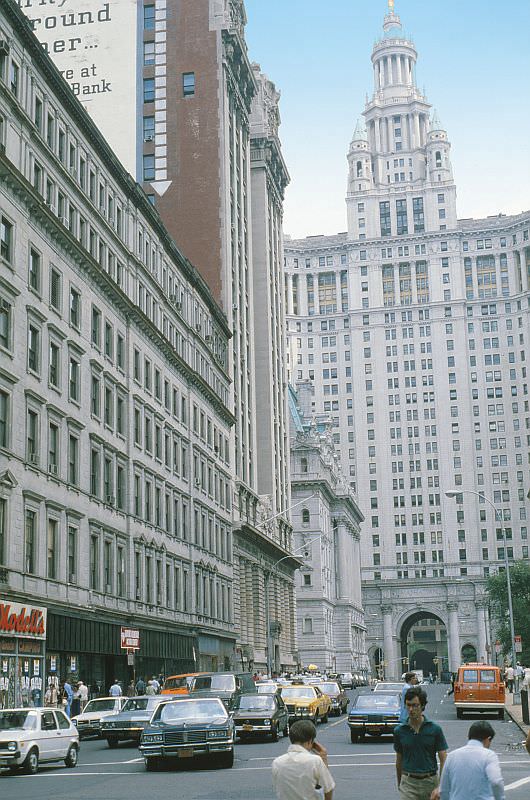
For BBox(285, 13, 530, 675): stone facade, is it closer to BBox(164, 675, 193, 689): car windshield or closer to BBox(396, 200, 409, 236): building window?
BBox(396, 200, 409, 236): building window

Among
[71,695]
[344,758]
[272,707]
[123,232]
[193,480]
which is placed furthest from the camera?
[193,480]

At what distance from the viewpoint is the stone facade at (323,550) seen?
132750 millimetres

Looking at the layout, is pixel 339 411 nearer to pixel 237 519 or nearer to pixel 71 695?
pixel 237 519

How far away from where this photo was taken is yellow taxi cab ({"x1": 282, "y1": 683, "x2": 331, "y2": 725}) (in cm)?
3988

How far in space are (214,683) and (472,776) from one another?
28171 mm

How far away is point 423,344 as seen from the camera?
176 m

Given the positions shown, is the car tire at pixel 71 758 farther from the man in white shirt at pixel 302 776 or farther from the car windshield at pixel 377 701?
the man in white shirt at pixel 302 776

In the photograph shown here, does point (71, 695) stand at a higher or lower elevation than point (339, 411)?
lower

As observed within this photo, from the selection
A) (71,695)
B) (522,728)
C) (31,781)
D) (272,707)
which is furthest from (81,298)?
(31,781)

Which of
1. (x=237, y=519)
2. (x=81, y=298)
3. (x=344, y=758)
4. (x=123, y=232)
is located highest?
(x=123, y=232)

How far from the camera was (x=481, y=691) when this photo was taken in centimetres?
4616

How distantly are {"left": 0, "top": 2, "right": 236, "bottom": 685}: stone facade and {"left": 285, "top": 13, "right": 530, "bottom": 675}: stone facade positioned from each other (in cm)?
9876

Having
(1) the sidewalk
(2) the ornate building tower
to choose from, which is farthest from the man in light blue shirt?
(2) the ornate building tower

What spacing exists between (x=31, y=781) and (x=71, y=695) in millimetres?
20006
